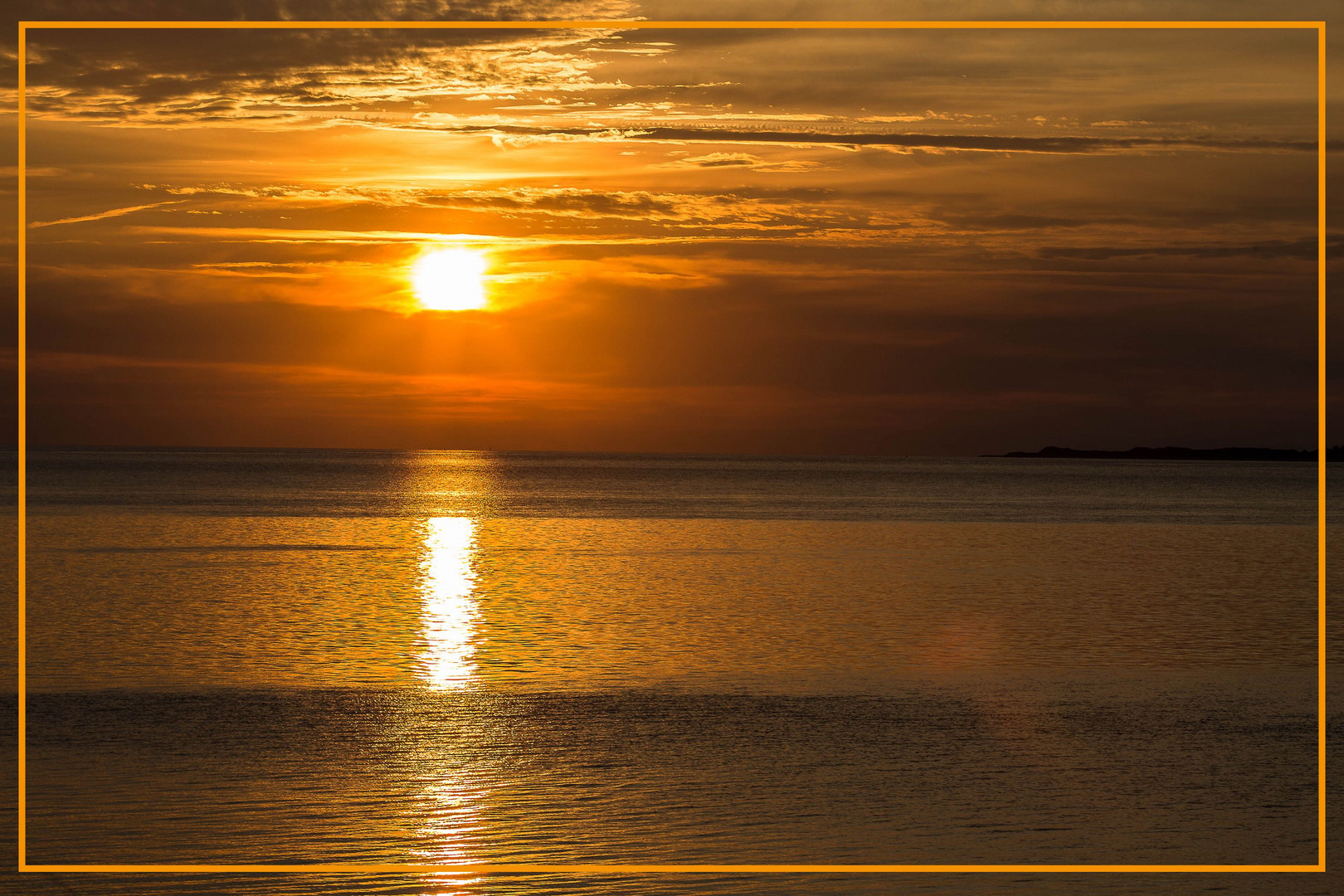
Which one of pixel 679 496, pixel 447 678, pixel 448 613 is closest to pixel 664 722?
pixel 447 678

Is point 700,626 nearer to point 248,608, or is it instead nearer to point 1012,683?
point 1012,683

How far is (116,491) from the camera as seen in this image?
99938mm

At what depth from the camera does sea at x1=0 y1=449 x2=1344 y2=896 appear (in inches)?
462

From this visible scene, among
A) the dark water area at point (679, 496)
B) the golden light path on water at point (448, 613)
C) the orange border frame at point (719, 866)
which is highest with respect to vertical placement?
the orange border frame at point (719, 866)

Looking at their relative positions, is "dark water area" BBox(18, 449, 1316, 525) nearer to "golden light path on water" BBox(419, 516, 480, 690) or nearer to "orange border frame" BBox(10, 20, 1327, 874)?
"golden light path on water" BBox(419, 516, 480, 690)

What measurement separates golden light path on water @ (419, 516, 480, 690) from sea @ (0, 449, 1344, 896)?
15 cm

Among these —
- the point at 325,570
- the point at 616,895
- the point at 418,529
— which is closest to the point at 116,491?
the point at 418,529

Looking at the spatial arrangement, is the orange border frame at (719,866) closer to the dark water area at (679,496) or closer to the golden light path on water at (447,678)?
the golden light path on water at (447,678)

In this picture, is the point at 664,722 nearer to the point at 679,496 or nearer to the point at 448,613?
the point at 448,613

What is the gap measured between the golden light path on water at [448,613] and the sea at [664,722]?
0.15 meters

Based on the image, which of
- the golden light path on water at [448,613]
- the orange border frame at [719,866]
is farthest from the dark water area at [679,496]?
the orange border frame at [719,866]

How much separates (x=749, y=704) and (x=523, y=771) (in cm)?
511

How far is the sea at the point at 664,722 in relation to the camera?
11742 millimetres

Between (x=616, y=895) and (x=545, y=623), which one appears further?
(x=545, y=623)
